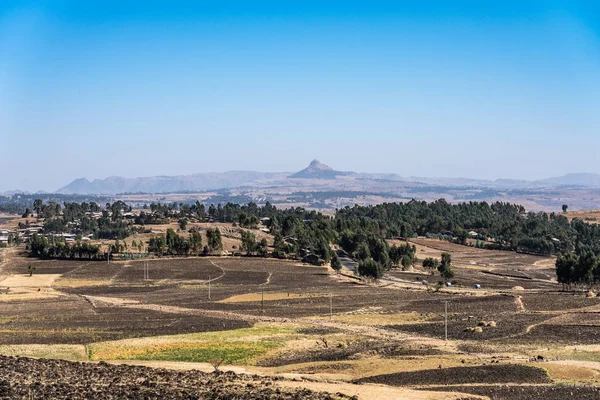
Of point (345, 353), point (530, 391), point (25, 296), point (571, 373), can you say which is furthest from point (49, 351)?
point (25, 296)

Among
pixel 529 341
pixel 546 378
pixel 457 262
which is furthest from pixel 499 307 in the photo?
pixel 457 262

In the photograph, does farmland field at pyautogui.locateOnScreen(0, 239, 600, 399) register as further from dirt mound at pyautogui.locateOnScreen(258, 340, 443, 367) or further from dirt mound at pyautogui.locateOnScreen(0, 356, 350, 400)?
dirt mound at pyautogui.locateOnScreen(0, 356, 350, 400)

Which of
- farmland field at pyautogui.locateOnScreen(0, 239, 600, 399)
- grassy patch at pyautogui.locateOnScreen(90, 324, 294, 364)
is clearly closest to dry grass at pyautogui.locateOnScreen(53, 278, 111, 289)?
farmland field at pyautogui.locateOnScreen(0, 239, 600, 399)

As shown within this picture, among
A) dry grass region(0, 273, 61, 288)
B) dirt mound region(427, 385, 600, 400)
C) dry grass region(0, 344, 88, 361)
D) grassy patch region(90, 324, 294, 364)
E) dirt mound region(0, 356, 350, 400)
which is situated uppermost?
dirt mound region(0, 356, 350, 400)

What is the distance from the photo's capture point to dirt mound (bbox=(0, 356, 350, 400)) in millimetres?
44531

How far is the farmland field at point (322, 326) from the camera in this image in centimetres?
5681

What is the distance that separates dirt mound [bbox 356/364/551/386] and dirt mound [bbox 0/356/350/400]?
916cm

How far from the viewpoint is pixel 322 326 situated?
83.1 meters

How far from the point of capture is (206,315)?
9312cm

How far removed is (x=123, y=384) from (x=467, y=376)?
24.8 meters

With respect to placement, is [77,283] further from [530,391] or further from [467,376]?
[530,391]

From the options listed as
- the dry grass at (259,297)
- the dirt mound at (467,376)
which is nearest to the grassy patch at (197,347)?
the dirt mound at (467,376)

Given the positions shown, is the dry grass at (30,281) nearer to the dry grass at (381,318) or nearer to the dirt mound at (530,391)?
the dry grass at (381,318)

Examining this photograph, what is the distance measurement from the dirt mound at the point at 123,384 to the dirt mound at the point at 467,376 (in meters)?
9.16
